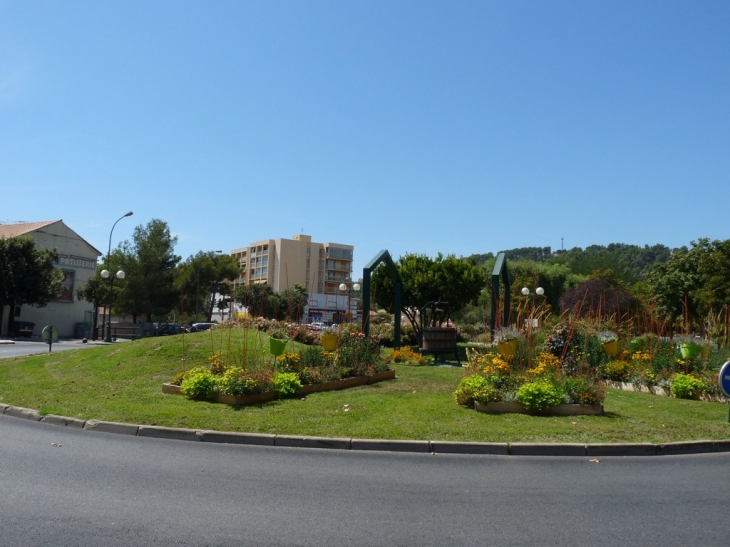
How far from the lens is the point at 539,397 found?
10.6 metres

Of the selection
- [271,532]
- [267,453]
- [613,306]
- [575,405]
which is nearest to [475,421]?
[575,405]

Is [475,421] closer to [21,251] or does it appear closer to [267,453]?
[267,453]

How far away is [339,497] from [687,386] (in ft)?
32.9

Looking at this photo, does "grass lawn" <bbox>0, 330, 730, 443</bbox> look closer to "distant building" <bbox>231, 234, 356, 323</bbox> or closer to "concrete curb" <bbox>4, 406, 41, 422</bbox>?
"concrete curb" <bbox>4, 406, 41, 422</bbox>

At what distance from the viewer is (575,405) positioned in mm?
10781

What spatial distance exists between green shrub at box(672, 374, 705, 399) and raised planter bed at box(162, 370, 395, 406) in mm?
6273

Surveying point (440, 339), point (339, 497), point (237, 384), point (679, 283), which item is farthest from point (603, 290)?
point (339, 497)

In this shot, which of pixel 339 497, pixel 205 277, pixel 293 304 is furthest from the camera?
pixel 205 277

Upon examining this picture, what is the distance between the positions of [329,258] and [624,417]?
11054 cm

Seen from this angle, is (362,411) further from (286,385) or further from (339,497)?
(339,497)

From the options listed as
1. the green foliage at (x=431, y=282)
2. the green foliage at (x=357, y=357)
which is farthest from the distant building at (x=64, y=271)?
the green foliage at (x=357, y=357)

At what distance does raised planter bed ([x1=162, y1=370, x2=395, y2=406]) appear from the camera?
11.6m

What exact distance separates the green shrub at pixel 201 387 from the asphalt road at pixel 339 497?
9.20ft

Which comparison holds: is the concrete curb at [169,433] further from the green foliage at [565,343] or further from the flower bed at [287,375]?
the green foliage at [565,343]
